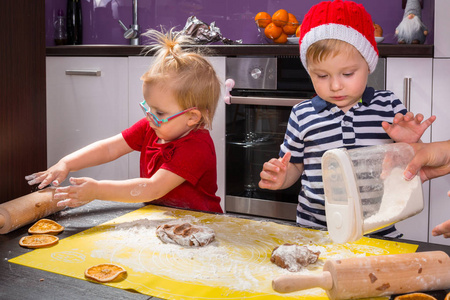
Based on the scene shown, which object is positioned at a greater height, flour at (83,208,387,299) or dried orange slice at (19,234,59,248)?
dried orange slice at (19,234,59,248)

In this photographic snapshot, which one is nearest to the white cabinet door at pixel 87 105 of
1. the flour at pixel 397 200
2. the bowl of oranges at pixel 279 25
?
the bowl of oranges at pixel 279 25

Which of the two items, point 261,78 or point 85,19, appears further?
point 85,19

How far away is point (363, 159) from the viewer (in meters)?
0.80

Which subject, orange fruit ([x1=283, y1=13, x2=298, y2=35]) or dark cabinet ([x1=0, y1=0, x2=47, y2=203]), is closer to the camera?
dark cabinet ([x1=0, y1=0, x2=47, y2=203])

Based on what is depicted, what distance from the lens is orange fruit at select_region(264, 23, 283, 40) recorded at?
2658 mm

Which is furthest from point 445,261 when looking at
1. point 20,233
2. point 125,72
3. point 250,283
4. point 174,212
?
point 125,72

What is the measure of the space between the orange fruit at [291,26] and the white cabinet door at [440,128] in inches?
29.7

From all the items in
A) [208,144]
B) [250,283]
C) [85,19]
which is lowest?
[250,283]

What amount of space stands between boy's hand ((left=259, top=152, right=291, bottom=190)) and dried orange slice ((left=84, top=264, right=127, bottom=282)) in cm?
41

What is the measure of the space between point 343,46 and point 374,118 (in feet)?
0.72

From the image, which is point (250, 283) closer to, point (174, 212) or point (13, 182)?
point (174, 212)

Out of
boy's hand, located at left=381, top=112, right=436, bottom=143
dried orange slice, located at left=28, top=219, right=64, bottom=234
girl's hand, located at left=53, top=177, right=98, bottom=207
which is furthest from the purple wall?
dried orange slice, located at left=28, top=219, right=64, bottom=234

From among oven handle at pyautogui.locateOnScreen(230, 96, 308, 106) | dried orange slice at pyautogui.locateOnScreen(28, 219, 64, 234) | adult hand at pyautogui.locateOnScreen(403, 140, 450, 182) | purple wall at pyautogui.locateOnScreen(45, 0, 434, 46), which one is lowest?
dried orange slice at pyautogui.locateOnScreen(28, 219, 64, 234)

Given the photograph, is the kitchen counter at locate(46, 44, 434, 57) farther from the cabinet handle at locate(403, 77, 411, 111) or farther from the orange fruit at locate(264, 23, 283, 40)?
the orange fruit at locate(264, 23, 283, 40)
